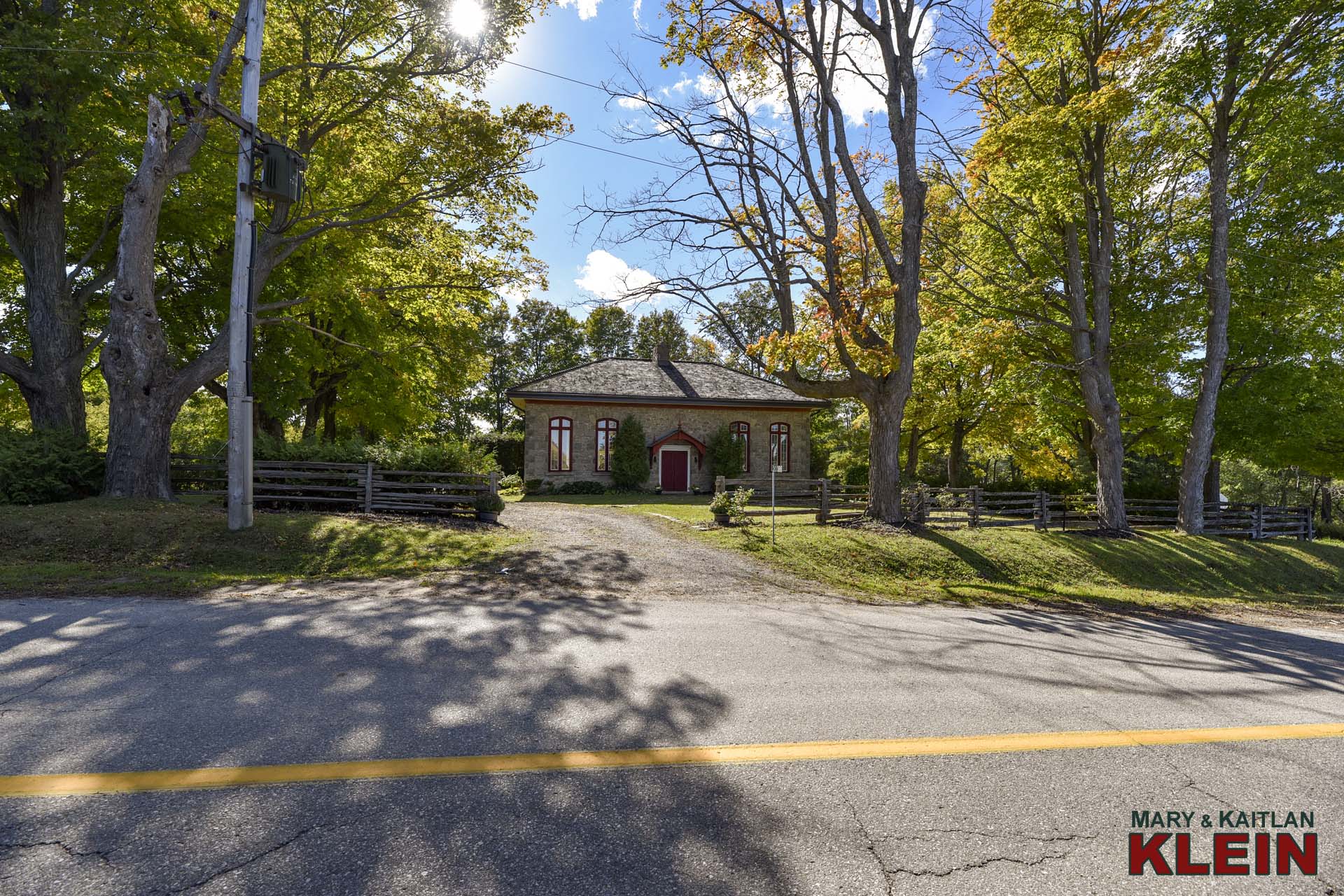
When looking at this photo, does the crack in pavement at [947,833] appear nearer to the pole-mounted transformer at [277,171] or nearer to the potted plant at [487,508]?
the potted plant at [487,508]

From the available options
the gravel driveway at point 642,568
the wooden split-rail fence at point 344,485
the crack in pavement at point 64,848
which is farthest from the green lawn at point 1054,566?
the crack in pavement at point 64,848

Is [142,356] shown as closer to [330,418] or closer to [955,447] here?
[330,418]

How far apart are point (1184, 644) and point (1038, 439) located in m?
19.0

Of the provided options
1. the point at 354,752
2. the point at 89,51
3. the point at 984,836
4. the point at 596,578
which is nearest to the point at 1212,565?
the point at 596,578

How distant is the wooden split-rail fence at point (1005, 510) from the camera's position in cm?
1429

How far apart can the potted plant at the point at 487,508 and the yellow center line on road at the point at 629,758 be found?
31.8ft

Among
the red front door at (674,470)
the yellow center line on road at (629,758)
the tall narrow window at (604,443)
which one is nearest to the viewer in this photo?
the yellow center line on road at (629,758)

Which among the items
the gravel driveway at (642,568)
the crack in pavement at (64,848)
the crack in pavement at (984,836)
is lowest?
the gravel driveway at (642,568)

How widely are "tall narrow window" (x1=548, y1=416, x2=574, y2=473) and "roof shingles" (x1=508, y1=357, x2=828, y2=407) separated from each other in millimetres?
1185

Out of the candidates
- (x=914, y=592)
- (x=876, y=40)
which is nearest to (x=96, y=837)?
(x=914, y=592)

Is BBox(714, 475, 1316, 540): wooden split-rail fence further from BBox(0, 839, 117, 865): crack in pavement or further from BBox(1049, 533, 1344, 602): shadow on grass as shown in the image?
BBox(0, 839, 117, 865): crack in pavement

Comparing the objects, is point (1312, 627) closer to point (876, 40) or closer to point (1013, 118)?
point (1013, 118)

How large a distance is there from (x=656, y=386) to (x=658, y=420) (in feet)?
5.90

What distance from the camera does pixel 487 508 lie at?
12172 mm
